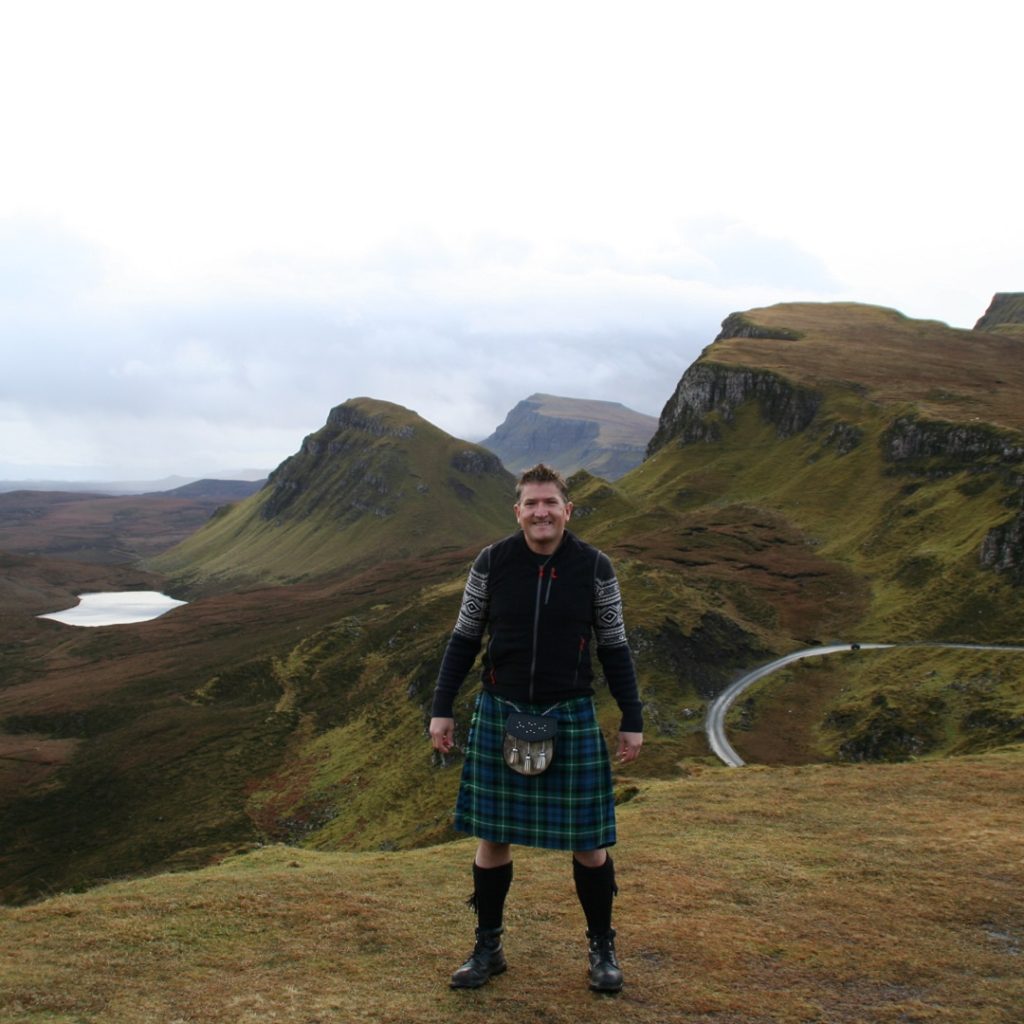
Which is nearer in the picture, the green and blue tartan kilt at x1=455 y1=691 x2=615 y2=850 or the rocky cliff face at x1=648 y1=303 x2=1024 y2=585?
the green and blue tartan kilt at x1=455 y1=691 x2=615 y2=850

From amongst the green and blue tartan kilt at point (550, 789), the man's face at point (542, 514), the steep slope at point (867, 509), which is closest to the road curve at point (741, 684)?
the steep slope at point (867, 509)

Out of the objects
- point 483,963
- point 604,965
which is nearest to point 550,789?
point 604,965

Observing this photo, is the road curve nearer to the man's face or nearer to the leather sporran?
the leather sporran

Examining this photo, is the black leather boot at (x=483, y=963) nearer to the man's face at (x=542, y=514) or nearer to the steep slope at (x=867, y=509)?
the man's face at (x=542, y=514)

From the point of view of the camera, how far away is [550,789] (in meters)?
9.48

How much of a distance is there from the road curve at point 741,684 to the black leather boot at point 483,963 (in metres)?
44.3

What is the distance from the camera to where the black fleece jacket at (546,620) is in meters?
9.38

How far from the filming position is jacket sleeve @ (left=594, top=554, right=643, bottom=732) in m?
9.58

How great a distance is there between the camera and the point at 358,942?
11.5 m

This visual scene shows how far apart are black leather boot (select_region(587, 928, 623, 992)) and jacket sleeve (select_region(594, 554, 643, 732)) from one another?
2.52 meters

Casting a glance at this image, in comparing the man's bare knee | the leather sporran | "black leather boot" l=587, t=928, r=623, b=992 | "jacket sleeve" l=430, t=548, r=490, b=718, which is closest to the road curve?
"black leather boot" l=587, t=928, r=623, b=992

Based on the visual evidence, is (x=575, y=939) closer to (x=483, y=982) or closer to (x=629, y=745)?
(x=483, y=982)

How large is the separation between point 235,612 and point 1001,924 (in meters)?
174

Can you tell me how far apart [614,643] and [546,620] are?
1012 millimetres
